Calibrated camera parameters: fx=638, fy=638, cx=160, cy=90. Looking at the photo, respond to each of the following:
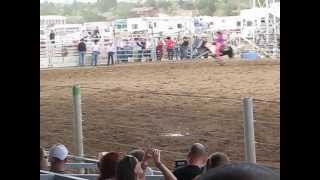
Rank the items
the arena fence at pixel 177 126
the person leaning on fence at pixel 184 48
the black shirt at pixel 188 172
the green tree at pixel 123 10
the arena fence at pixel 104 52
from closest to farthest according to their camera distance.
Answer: the black shirt at pixel 188 172, the arena fence at pixel 177 126, the arena fence at pixel 104 52, the person leaning on fence at pixel 184 48, the green tree at pixel 123 10

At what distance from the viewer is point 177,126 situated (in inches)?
202

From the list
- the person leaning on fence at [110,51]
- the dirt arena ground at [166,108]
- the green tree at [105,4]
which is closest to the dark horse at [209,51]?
the dirt arena ground at [166,108]

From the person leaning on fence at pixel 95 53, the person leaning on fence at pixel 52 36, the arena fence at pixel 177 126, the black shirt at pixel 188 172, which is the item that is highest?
the person leaning on fence at pixel 52 36

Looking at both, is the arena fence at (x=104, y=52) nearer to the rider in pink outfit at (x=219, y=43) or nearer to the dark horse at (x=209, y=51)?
the dark horse at (x=209, y=51)

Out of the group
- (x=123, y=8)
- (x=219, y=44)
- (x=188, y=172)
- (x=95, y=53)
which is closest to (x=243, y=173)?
(x=188, y=172)

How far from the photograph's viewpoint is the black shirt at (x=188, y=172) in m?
1.55

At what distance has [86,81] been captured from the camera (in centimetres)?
741

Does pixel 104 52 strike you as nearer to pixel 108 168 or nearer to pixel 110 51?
pixel 110 51

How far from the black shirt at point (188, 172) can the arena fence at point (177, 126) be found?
83.8 inches

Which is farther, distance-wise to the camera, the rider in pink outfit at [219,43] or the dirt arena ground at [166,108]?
the rider in pink outfit at [219,43]

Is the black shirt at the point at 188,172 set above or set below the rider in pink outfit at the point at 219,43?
below
